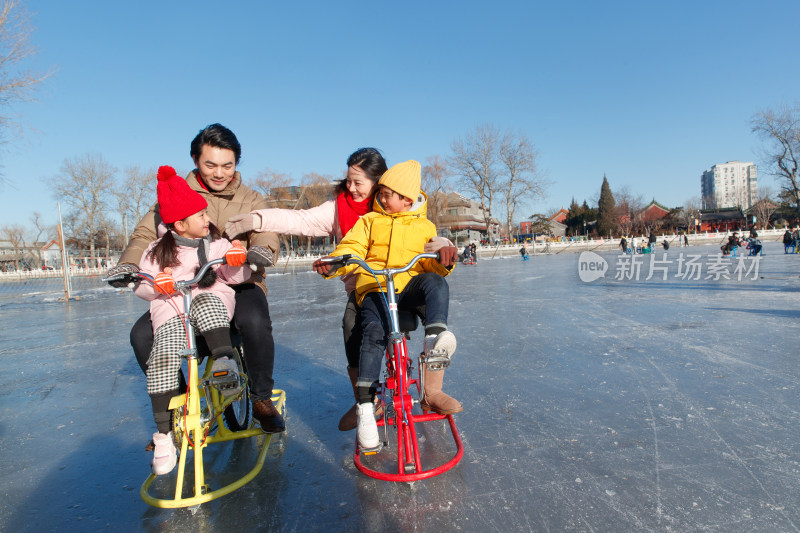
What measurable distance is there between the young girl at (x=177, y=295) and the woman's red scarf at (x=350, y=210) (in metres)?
0.71

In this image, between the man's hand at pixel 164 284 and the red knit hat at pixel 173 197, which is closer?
the man's hand at pixel 164 284

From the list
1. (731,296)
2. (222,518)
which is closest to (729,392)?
(222,518)

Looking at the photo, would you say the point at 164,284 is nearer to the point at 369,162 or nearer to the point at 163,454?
the point at 163,454

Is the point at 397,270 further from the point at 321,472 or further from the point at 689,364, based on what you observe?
the point at 689,364

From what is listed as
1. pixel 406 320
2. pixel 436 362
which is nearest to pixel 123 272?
pixel 406 320

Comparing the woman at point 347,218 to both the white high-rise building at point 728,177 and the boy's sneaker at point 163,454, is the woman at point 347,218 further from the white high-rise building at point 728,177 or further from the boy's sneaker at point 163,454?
the white high-rise building at point 728,177

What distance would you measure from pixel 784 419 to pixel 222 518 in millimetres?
3024

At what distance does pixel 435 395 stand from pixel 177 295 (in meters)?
1.38

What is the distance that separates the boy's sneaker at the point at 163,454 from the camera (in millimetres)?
2117

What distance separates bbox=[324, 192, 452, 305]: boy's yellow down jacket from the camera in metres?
2.55

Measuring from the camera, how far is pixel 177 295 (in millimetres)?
2324

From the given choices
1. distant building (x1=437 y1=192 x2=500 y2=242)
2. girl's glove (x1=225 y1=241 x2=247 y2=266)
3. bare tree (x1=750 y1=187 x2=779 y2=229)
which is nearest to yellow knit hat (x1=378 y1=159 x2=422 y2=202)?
girl's glove (x1=225 y1=241 x2=247 y2=266)

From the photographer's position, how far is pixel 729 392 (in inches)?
126

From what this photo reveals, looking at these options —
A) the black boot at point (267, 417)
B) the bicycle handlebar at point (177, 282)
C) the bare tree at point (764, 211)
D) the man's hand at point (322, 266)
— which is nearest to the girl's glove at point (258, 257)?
the bicycle handlebar at point (177, 282)
